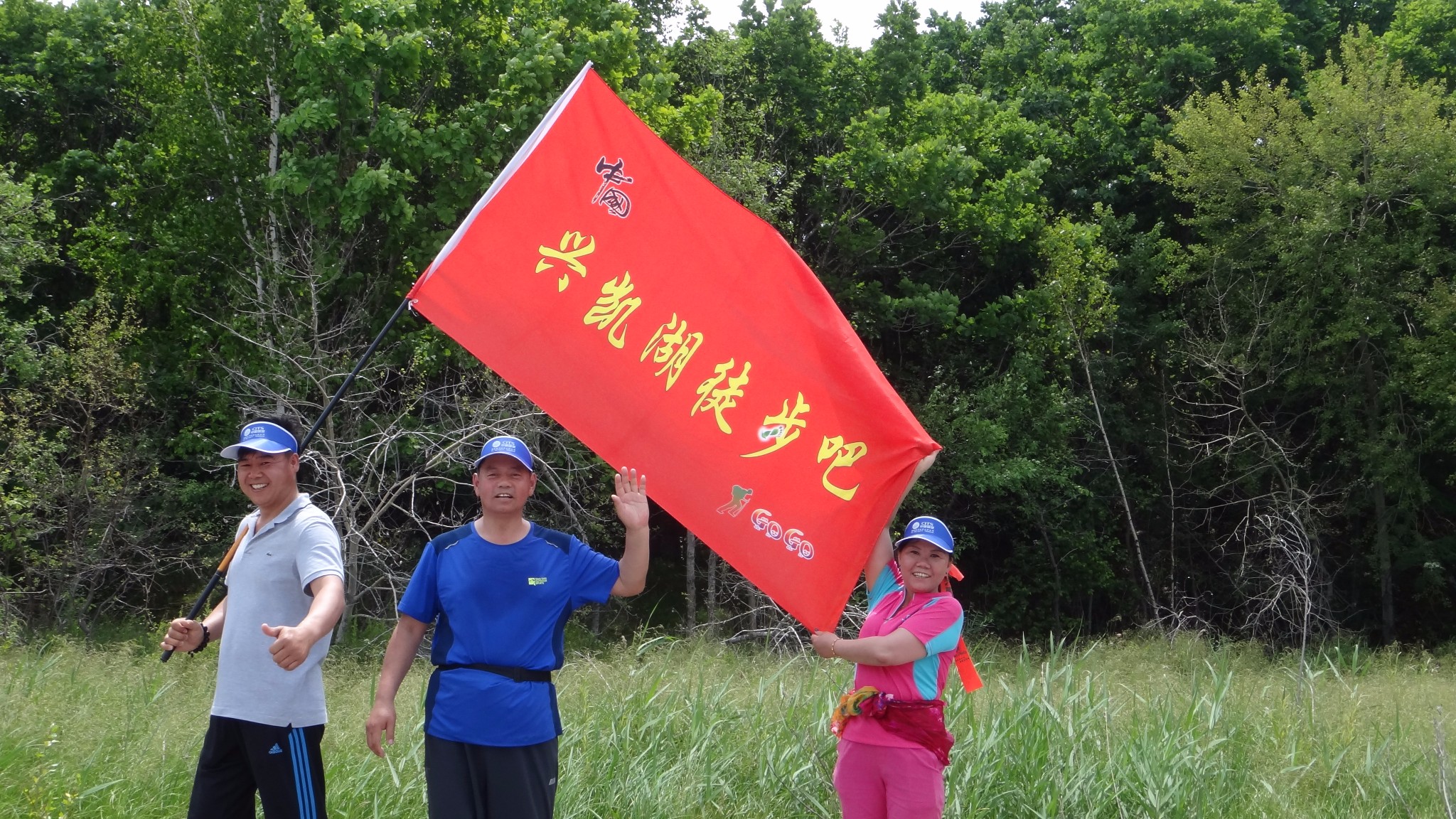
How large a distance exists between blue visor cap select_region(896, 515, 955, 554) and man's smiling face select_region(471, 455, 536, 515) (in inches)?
48.4

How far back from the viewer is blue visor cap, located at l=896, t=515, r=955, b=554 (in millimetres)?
3982

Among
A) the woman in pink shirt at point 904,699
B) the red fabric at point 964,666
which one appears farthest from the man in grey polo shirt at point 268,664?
the red fabric at point 964,666

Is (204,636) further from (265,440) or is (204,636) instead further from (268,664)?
(265,440)

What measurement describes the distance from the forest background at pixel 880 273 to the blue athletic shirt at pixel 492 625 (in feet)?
33.7

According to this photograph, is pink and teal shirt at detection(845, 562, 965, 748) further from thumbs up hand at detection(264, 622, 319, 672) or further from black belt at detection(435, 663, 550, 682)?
thumbs up hand at detection(264, 622, 319, 672)

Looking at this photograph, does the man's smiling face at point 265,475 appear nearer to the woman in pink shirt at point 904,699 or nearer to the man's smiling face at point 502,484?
the man's smiling face at point 502,484

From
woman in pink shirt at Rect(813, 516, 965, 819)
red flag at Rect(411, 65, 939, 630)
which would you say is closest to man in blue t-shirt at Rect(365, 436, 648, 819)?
red flag at Rect(411, 65, 939, 630)

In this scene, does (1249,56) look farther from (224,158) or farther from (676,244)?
(676,244)

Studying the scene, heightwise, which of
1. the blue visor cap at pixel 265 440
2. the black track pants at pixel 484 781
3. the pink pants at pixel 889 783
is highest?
the blue visor cap at pixel 265 440

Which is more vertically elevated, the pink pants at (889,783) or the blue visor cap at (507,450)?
the blue visor cap at (507,450)

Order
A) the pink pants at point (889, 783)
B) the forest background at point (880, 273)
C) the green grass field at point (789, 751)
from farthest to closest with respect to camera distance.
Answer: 1. the forest background at point (880, 273)
2. the green grass field at point (789, 751)
3. the pink pants at point (889, 783)

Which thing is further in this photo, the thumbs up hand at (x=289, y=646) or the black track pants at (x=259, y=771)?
the black track pants at (x=259, y=771)

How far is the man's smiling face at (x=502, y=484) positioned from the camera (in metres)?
3.53

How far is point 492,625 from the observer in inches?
138
